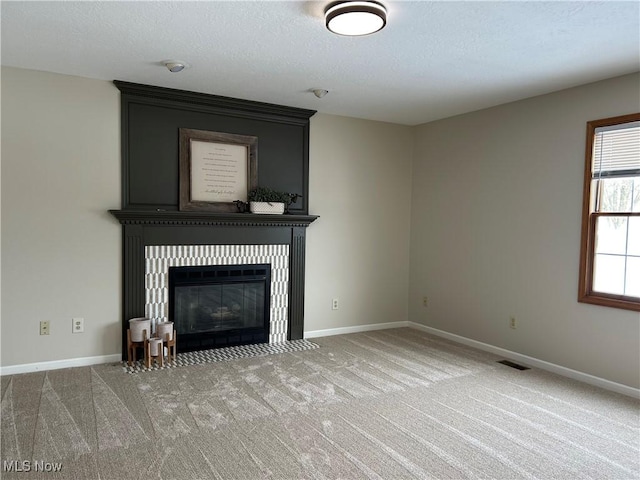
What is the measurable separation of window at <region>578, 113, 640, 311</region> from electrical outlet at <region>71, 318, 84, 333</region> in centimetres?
420

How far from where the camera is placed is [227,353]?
4273mm

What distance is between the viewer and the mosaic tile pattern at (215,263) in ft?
13.5

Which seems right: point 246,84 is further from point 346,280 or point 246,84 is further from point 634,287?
point 634,287

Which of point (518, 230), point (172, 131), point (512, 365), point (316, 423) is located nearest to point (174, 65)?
point (172, 131)

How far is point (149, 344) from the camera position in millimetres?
3828

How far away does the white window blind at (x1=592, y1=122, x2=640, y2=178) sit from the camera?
344cm

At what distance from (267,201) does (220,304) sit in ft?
3.67

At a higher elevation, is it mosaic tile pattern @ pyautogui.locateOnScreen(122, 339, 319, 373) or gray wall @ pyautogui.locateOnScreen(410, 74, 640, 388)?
gray wall @ pyautogui.locateOnScreen(410, 74, 640, 388)

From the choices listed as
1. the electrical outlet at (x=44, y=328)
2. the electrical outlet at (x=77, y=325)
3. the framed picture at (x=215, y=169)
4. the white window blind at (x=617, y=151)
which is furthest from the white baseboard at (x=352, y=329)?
the white window blind at (x=617, y=151)

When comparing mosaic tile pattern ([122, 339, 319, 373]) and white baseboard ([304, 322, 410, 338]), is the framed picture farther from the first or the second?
white baseboard ([304, 322, 410, 338])

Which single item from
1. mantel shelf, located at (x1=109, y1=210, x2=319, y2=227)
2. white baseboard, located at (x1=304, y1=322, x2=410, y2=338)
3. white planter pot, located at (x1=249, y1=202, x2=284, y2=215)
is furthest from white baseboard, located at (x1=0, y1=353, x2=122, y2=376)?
white baseboard, located at (x1=304, y1=322, x2=410, y2=338)

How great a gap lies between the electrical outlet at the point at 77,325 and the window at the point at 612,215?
13.8ft

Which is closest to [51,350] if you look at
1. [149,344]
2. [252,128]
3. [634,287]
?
[149,344]

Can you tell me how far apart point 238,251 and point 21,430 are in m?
2.31
